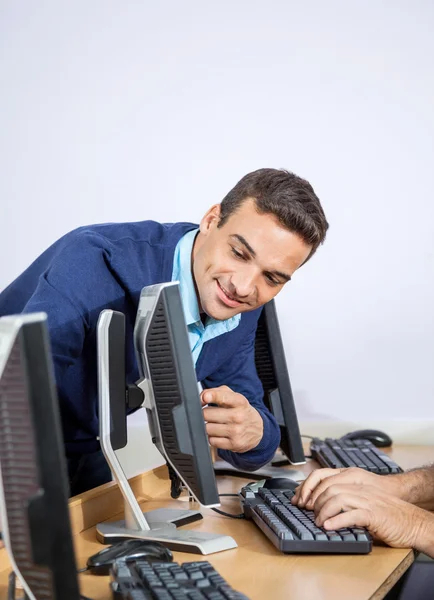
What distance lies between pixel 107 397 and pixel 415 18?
5.36 feet

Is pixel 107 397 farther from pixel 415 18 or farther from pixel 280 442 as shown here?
pixel 415 18

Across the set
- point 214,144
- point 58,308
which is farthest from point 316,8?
point 58,308

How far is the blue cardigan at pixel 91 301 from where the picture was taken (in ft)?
4.35

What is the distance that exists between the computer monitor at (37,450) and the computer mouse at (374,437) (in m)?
1.45

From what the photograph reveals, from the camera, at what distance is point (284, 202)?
147 cm

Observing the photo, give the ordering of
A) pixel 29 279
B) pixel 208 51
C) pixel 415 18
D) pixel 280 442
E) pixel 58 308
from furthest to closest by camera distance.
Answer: pixel 208 51 → pixel 415 18 → pixel 280 442 → pixel 29 279 → pixel 58 308

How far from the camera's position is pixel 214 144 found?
2.34 m

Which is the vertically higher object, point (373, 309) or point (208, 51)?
point (208, 51)

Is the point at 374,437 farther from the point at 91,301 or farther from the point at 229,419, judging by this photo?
the point at 91,301

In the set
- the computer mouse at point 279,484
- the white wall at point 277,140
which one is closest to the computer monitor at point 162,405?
the computer mouse at point 279,484

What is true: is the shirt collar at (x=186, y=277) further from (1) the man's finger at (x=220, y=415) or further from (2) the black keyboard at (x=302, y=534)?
(2) the black keyboard at (x=302, y=534)

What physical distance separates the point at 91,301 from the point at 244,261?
0.31m

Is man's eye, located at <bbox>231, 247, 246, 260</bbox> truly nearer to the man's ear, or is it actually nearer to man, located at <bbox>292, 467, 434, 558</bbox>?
the man's ear

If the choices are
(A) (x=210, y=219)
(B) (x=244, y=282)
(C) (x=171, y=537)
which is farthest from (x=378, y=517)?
(A) (x=210, y=219)
